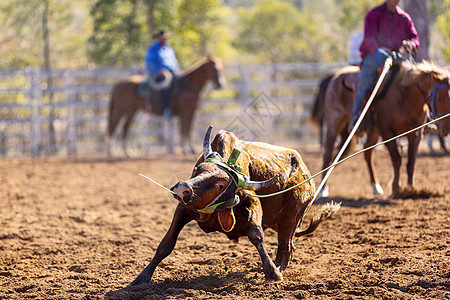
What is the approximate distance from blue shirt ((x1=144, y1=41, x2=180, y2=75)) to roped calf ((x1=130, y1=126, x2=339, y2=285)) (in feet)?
30.8

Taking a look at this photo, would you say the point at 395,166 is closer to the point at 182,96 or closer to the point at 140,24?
the point at 182,96

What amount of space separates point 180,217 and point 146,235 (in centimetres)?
197

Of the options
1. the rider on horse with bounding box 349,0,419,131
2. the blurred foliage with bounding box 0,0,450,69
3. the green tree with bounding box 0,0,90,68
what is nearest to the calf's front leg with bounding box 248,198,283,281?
the rider on horse with bounding box 349,0,419,131

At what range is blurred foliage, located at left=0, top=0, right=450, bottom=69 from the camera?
1911 centimetres

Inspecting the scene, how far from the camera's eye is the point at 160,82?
44.8 ft

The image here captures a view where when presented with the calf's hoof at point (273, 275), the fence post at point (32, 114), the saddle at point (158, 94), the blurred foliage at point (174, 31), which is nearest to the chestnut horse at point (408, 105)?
the calf's hoof at point (273, 275)

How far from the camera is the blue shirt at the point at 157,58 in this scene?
531 inches

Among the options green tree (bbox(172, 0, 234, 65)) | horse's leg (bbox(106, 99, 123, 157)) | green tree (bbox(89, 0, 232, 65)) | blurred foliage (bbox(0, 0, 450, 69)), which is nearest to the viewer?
horse's leg (bbox(106, 99, 123, 157))

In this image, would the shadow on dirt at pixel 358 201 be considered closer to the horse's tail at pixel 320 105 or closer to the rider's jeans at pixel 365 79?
the rider's jeans at pixel 365 79

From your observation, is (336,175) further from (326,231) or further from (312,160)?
(326,231)

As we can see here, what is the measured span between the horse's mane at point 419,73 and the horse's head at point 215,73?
685 cm

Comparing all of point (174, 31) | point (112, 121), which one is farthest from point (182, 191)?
point (174, 31)

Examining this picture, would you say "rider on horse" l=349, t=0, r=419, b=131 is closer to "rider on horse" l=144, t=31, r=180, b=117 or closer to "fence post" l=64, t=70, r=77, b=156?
"rider on horse" l=144, t=31, r=180, b=117

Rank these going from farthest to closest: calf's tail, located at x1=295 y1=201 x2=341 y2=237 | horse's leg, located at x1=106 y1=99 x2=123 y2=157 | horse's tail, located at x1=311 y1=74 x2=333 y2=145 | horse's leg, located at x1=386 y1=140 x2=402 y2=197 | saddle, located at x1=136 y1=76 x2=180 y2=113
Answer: horse's leg, located at x1=106 y1=99 x2=123 y2=157, saddle, located at x1=136 y1=76 x2=180 y2=113, horse's tail, located at x1=311 y1=74 x2=333 y2=145, horse's leg, located at x1=386 y1=140 x2=402 y2=197, calf's tail, located at x1=295 y1=201 x2=341 y2=237
